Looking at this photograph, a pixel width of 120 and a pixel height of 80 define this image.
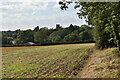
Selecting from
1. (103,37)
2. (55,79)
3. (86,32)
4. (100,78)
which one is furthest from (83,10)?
(86,32)

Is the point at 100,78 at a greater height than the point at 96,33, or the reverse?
the point at 96,33

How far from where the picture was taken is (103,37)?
79.3 feet

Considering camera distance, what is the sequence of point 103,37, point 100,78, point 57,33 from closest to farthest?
1. point 100,78
2. point 103,37
3. point 57,33

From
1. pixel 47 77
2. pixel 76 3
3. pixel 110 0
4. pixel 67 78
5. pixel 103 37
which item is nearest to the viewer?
pixel 110 0

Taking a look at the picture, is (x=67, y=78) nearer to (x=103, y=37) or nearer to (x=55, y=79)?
(x=55, y=79)

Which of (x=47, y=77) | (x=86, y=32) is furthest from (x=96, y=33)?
(x=86, y=32)

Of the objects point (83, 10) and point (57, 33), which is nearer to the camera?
point (83, 10)

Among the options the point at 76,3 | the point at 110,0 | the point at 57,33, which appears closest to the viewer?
the point at 110,0

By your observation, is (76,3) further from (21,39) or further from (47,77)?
(21,39)

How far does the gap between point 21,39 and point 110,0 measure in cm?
8488

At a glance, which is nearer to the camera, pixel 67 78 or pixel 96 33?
pixel 67 78

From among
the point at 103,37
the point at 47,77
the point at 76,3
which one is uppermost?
the point at 76,3

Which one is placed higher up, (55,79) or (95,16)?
(95,16)

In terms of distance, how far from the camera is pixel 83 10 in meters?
9.45
